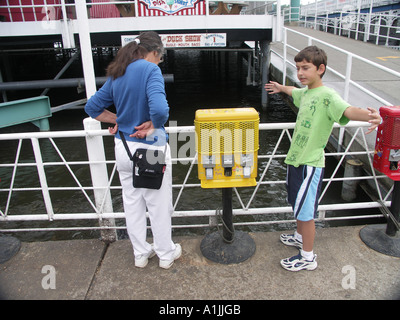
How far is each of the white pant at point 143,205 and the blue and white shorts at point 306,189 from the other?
1.02 metres

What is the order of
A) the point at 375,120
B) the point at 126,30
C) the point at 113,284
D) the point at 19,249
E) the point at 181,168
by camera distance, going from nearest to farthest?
the point at 375,120 < the point at 113,284 < the point at 19,249 < the point at 181,168 < the point at 126,30

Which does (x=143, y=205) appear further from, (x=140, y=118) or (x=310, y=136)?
(x=310, y=136)

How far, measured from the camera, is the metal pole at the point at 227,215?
2.87m

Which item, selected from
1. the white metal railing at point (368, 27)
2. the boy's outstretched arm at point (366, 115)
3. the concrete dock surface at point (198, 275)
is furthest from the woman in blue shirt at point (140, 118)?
the white metal railing at point (368, 27)

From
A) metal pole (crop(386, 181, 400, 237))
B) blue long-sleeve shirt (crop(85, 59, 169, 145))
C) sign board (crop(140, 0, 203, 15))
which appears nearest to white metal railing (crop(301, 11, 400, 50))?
sign board (crop(140, 0, 203, 15))

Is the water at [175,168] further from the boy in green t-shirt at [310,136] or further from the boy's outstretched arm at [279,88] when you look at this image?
the boy's outstretched arm at [279,88]

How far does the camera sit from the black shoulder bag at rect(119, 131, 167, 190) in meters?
2.40

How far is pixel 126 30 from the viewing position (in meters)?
8.39

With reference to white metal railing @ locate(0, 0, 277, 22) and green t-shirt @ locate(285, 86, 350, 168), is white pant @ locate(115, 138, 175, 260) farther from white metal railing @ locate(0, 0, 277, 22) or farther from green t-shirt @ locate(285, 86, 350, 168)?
white metal railing @ locate(0, 0, 277, 22)

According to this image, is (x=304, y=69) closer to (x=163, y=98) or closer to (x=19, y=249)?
(x=163, y=98)

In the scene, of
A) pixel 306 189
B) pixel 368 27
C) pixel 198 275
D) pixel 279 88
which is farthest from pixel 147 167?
pixel 368 27
